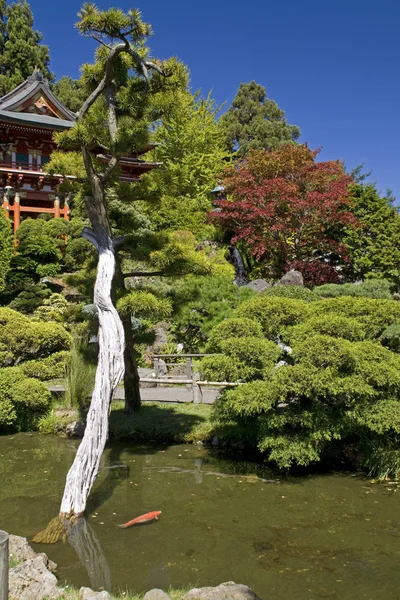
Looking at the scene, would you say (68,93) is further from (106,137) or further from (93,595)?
(93,595)

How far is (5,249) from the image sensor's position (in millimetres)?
13594

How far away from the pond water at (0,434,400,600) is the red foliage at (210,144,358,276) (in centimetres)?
892

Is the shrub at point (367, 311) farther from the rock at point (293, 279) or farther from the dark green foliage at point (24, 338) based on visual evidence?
the rock at point (293, 279)

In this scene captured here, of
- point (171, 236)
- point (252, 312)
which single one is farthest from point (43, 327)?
point (252, 312)

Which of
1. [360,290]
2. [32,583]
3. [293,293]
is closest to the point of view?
[32,583]

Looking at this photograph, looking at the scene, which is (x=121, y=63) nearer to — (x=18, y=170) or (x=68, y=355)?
(x=68, y=355)

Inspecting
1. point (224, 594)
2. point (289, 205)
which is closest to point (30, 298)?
point (289, 205)

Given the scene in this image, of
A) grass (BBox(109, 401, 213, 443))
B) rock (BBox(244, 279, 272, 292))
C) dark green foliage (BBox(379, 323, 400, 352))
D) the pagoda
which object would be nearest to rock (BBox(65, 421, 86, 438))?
grass (BBox(109, 401, 213, 443))

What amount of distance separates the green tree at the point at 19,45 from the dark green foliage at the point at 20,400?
901 inches

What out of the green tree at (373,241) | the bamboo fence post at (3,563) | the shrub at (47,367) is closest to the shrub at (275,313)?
the shrub at (47,367)

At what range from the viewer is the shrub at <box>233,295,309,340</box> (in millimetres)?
6254

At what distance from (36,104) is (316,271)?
11889mm

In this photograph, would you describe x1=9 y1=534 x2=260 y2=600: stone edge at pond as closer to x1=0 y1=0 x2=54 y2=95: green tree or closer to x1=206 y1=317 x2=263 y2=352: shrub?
x1=206 y1=317 x2=263 y2=352: shrub

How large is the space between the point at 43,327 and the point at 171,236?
3678 mm
